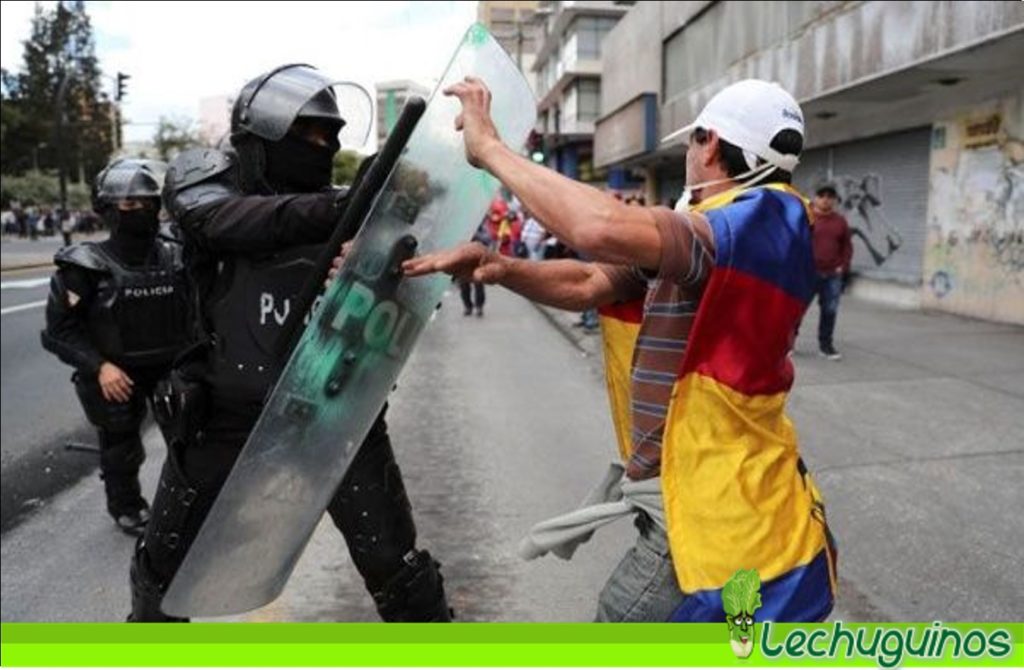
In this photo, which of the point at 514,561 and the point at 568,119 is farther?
the point at 568,119

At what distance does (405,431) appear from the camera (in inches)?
256

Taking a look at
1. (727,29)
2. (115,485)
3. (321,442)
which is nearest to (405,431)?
(115,485)

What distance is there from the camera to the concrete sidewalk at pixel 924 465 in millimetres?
2094

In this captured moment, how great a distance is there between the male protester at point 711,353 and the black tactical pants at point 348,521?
865 millimetres

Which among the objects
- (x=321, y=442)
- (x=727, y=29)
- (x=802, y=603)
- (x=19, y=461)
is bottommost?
(x=19, y=461)

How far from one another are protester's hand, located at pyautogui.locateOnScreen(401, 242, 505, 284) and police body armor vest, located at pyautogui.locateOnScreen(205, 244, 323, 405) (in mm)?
610

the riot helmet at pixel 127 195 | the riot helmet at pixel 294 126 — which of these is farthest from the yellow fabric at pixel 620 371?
the riot helmet at pixel 127 195

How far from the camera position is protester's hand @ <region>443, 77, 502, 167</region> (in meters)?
1.66

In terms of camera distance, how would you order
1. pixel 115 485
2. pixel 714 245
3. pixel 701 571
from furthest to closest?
pixel 115 485 < pixel 701 571 < pixel 714 245

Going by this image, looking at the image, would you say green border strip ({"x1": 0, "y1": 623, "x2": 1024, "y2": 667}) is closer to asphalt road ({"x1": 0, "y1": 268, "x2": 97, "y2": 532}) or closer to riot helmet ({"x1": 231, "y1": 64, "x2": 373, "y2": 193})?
riot helmet ({"x1": 231, "y1": 64, "x2": 373, "y2": 193})

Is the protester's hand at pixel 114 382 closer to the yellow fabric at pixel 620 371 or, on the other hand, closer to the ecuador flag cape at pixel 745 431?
the yellow fabric at pixel 620 371

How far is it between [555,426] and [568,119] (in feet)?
149

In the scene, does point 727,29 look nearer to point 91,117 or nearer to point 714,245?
point 714,245

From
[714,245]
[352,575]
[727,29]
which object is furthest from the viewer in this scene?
[727,29]
